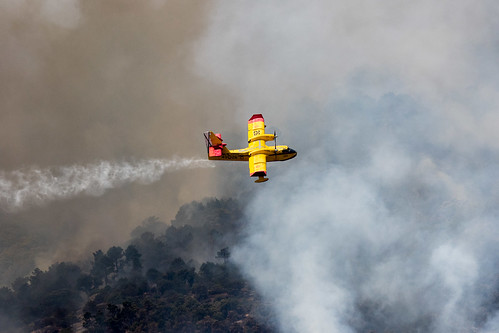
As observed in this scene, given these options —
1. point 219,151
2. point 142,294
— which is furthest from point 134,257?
point 219,151

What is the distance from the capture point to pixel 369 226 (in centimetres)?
19325

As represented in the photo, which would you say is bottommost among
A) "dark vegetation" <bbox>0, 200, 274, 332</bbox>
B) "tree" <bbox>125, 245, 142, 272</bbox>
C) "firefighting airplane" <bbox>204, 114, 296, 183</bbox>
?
"dark vegetation" <bbox>0, 200, 274, 332</bbox>

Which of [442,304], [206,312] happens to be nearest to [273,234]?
[206,312]

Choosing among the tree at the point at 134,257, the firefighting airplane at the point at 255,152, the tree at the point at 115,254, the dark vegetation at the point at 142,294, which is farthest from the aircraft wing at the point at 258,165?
the tree at the point at 115,254

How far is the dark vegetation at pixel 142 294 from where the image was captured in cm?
14925

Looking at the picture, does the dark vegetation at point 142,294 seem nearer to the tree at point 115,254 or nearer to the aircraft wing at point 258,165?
the tree at point 115,254

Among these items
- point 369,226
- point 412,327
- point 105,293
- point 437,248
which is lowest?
point 412,327

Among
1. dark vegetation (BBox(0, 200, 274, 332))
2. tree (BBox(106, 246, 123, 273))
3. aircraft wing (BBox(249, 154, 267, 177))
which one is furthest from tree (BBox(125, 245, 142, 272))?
aircraft wing (BBox(249, 154, 267, 177))

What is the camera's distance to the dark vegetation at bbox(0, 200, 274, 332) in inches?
5876

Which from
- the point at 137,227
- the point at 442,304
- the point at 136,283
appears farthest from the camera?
the point at 137,227

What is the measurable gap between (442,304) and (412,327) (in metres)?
13.8

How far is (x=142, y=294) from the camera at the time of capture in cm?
16912

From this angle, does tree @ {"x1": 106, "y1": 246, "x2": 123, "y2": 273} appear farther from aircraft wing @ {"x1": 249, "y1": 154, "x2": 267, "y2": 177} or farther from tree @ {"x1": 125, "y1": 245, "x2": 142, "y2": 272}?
aircraft wing @ {"x1": 249, "y1": 154, "x2": 267, "y2": 177}

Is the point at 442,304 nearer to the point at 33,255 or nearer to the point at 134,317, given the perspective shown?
the point at 134,317
